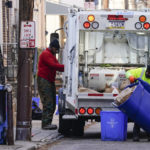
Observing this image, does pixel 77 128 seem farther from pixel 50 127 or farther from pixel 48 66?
pixel 48 66

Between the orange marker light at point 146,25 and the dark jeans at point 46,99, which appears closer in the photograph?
the orange marker light at point 146,25

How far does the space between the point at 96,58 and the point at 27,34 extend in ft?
9.91

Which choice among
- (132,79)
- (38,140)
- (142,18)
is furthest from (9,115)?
(142,18)

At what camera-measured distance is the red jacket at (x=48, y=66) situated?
13.6 meters

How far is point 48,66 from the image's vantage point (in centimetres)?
1373

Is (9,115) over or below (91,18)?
below

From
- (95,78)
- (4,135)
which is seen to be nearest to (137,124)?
(95,78)

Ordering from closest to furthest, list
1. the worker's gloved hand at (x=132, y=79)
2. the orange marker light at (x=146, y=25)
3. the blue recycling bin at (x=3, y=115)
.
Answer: the blue recycling bin at (x=3, y=115)
the worker's gloved hand at (x=132, y=79)
the orange marker light at (x=146, y=25)

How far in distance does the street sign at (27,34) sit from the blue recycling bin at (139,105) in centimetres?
196

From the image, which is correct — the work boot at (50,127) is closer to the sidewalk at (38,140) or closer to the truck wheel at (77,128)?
the sidewalk at (38,140)

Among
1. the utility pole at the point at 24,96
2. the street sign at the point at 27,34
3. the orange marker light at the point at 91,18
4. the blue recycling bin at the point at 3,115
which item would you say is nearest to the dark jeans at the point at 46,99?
the orange marker light at the point at 91,18

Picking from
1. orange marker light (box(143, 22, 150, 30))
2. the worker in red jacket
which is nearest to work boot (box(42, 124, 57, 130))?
the worker in red jacket

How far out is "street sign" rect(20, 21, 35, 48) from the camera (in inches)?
454

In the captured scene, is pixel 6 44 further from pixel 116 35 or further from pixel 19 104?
pixel 19 104
